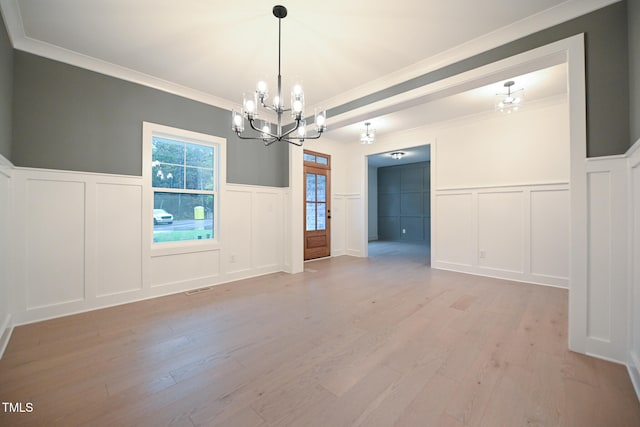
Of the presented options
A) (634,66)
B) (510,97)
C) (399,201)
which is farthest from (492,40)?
(399,201)

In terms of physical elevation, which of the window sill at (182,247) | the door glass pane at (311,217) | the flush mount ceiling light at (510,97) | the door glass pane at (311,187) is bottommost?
the window sill at (182,247)

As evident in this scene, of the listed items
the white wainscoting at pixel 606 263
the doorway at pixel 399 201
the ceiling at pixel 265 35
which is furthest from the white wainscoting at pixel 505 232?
the doorway at pixel 399 201

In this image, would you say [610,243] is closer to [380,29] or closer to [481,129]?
[380,29]

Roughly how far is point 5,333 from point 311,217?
4533 millimetres

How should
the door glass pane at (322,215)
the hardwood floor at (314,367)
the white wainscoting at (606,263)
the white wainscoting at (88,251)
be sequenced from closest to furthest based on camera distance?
the hardwood floor at (314,367), the white wainscoting at (606,263), the white wainscoting at (88,251), the door glass pane at (322,215)

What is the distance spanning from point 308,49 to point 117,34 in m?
1.86

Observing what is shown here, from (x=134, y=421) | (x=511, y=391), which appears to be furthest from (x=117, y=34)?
(x=511, y=391)

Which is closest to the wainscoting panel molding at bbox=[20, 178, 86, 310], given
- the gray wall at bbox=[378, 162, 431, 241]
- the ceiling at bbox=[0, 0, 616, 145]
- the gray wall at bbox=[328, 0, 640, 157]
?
the ceiling at bbox=[0, 0, 616, 145]

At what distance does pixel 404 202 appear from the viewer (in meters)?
9.37

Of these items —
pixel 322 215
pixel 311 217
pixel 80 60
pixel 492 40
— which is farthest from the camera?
pixel 322 215

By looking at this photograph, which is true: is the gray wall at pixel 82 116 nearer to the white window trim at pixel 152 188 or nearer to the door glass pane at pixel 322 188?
the white window trim at pixel 152 188

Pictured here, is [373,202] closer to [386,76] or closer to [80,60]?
[386,76]

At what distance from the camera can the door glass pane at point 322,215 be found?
19.6 feet

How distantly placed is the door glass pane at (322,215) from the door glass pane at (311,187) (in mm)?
267
